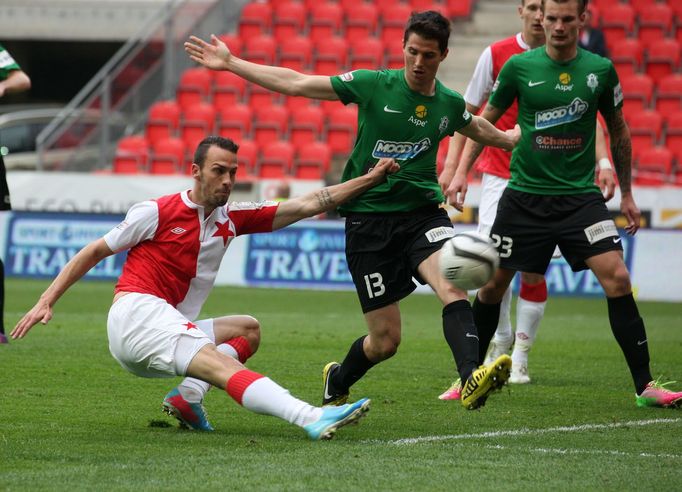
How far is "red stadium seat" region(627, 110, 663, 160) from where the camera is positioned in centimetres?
2086

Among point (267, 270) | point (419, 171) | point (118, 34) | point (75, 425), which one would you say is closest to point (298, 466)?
point (75, 425)

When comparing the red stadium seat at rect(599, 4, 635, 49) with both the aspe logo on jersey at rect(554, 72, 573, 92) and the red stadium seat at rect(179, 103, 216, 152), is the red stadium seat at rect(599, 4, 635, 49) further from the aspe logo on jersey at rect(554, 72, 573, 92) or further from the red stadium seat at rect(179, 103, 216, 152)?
the aspe logo on jersey at rect(554, 72, 573, 92)

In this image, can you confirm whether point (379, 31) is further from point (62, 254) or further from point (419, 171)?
point (419, 171)

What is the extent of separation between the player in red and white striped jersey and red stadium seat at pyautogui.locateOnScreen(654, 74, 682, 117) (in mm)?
16397

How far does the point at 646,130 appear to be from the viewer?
20.9 metres

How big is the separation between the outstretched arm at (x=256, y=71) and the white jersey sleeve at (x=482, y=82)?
80.3 inches

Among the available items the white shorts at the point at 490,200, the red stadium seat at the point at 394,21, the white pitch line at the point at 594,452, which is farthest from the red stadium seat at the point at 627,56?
the white pitch line at the point at 594,452

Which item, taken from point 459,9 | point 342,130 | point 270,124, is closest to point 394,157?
point 342,130

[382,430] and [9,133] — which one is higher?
[382,430]

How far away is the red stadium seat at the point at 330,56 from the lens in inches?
920

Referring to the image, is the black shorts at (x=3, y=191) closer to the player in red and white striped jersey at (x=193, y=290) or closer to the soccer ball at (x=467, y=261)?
the player in red and white striped jersey at (x=193, y=290)

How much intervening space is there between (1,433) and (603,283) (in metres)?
3.46

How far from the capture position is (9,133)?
25719mm

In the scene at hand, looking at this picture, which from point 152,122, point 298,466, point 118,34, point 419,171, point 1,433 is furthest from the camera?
point 118,34
